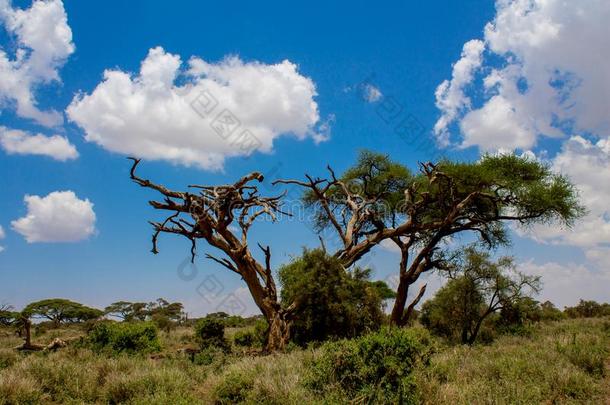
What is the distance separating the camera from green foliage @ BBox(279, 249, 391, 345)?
17.2m

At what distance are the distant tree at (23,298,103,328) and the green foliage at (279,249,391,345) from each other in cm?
3746

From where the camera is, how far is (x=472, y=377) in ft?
32.0

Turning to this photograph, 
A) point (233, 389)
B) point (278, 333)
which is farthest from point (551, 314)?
point (233, 389)

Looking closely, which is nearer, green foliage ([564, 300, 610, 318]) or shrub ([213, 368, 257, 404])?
shrub ([213, 368, 257, 404])

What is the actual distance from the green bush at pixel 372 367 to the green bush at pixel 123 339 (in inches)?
417

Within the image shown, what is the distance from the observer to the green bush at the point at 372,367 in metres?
8.09

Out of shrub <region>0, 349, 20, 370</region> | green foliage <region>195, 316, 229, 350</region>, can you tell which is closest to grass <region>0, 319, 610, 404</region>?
shrub <region>0, 349, 20, 370</region>

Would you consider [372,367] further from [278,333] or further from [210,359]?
[278,333]

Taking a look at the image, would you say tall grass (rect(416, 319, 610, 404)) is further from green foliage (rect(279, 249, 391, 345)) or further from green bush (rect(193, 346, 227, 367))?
green bush (rect(193, 346, 227, 367))

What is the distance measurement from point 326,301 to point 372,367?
28.3ft

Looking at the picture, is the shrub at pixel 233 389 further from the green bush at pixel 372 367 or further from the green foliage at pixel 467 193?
the green foliage at pixel 467 193

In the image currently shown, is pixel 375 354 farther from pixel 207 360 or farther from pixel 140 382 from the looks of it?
pixel 207 360

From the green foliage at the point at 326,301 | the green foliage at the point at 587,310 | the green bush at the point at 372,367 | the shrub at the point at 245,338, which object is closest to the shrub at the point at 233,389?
the green bush at the point at 372,367

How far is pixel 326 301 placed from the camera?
1720 cm
